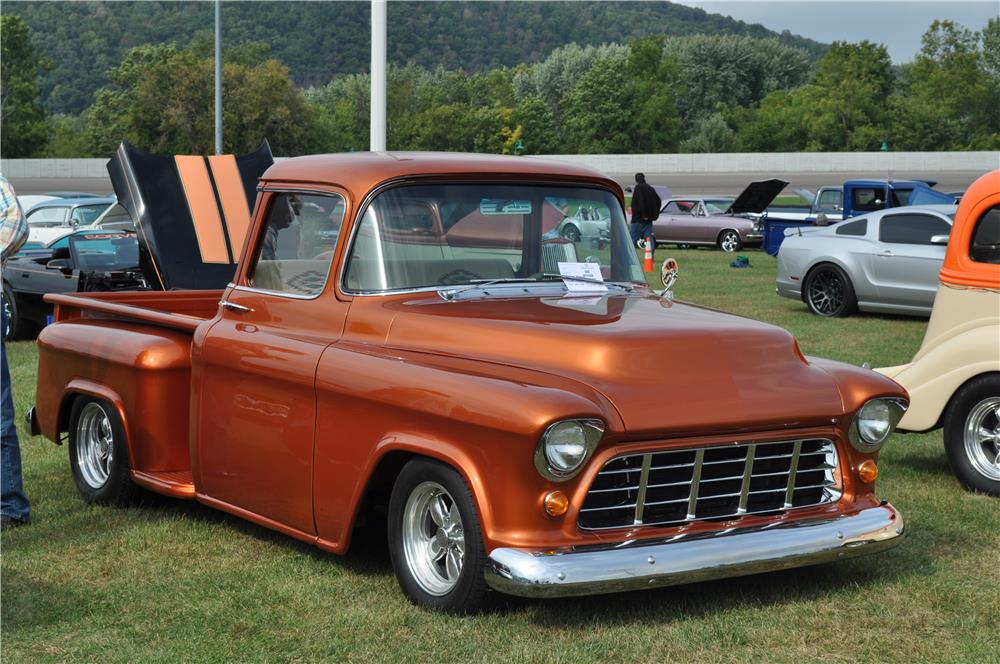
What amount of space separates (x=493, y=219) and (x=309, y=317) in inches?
36.9

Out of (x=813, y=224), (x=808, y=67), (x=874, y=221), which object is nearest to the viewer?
(x=874, y=221)

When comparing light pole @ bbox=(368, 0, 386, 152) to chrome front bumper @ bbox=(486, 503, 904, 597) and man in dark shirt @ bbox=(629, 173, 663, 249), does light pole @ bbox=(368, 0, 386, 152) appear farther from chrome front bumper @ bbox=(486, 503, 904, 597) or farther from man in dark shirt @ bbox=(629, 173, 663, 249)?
man in dark shirt @ bbox=(629, 173, 663, 249)

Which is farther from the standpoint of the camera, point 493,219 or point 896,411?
point 493,219

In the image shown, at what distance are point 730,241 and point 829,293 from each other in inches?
522

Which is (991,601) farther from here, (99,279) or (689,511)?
(99,279)

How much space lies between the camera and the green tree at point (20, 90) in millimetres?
77750

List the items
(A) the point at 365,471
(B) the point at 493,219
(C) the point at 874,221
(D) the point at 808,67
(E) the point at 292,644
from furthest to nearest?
(D) the point at 808,67, (C) the point at 874,221, (B) the point at 493,219, (A) the point at 365,471, (E) the point at 292,644

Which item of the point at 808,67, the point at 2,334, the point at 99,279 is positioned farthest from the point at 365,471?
the point at 808,67

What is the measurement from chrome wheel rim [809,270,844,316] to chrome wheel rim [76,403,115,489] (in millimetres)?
12024

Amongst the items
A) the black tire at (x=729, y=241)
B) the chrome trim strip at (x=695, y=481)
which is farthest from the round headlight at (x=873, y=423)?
the black tire at (x=729, y=241)

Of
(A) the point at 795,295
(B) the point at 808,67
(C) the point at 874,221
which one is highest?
(B) the point at 808,67

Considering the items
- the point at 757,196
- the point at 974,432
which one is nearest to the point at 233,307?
the point at 974,432

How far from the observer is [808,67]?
354 ft

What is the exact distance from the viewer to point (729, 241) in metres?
30.3
